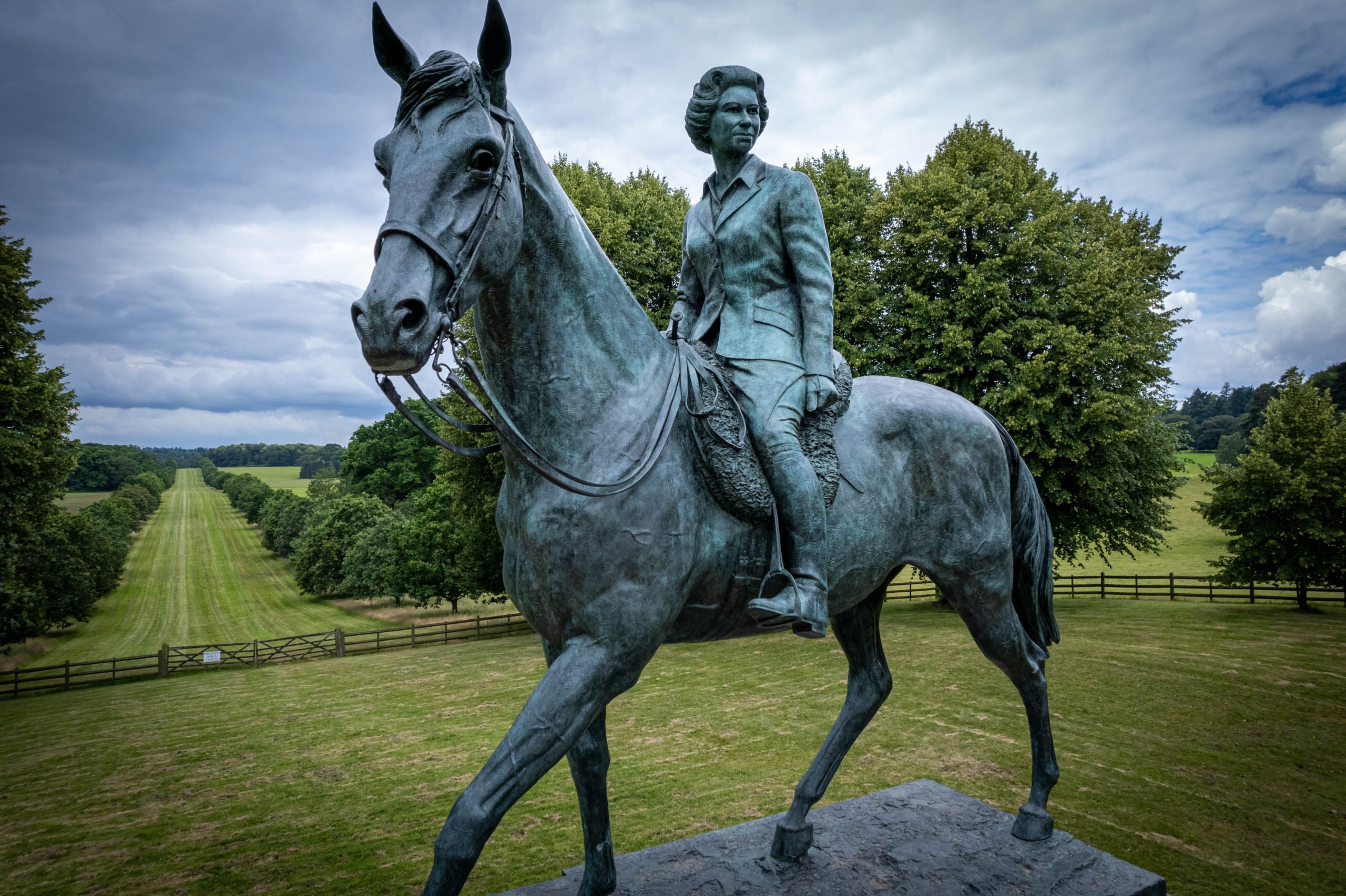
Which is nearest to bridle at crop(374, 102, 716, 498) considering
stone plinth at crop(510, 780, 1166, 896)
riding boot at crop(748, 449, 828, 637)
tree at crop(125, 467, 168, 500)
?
riding boot at crop(748, 449, 828, 637)

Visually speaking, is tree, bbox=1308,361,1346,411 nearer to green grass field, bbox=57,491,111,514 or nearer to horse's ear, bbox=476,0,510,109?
horse's ear, bbox=476,0,510,109

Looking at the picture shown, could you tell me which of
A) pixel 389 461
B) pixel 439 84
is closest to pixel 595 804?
pixel 439 84

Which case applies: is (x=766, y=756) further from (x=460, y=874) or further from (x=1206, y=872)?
(x=460, y=874)

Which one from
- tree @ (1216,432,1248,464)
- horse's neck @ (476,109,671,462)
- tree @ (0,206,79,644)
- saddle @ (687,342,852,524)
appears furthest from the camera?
tree @ (1216,432,1248,464)

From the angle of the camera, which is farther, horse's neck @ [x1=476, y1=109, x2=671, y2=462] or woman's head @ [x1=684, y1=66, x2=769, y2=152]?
woman's head @ [x1=684, y1=66, x2=769, y2=152]

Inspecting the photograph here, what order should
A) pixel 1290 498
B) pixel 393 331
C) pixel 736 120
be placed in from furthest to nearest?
pixel 1290 498 → pixel 736 120 → pixel 393 331

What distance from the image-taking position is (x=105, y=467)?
107 ft

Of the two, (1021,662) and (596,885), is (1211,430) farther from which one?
(596,885)

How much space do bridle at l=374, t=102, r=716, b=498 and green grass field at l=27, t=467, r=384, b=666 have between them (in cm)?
2500

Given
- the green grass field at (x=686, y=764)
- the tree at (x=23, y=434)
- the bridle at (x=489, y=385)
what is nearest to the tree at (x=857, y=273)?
the green grass field at (x=686, y=764)

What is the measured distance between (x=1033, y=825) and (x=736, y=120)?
4.63m

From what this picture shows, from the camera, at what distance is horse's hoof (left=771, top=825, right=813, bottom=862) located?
14.8 feet

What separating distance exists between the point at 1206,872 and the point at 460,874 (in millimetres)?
6167

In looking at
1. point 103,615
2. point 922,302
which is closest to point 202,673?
point 103,615
